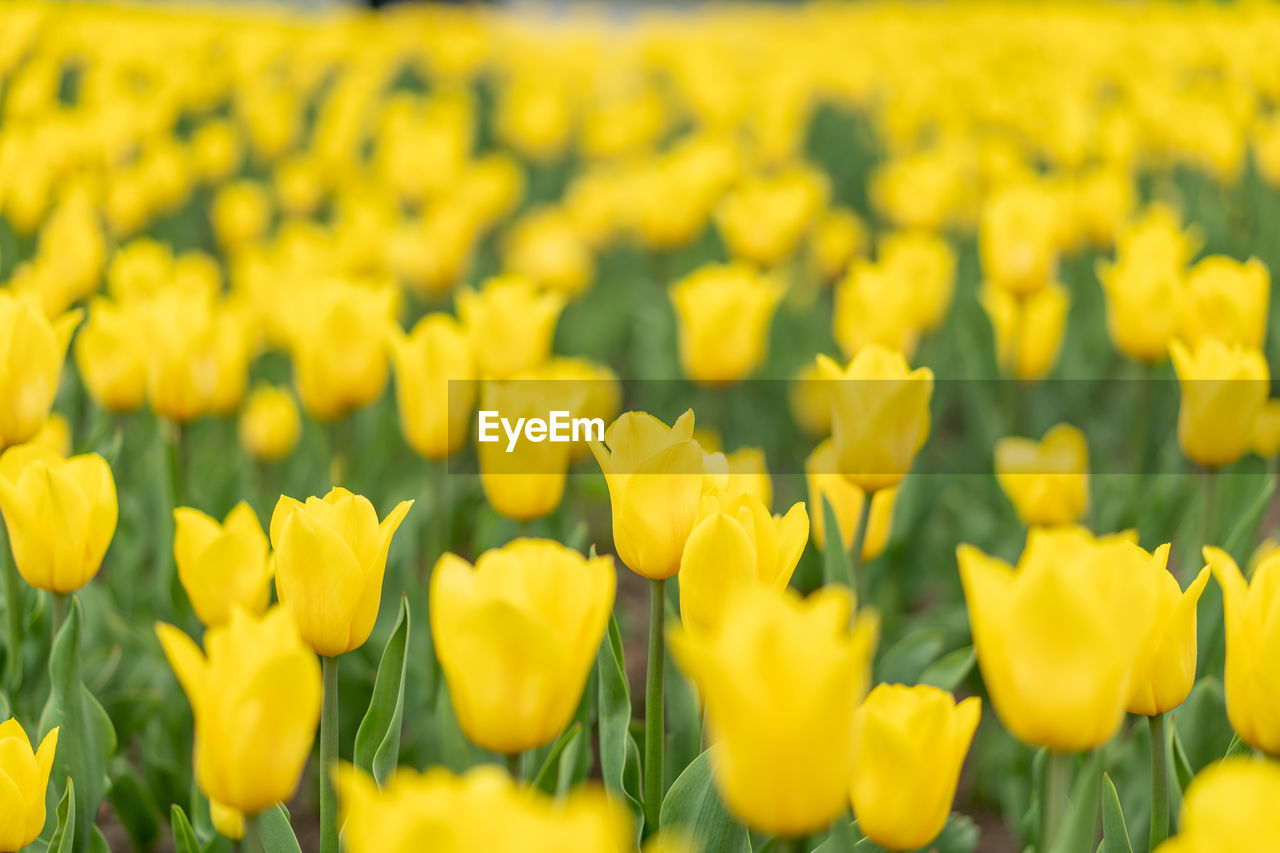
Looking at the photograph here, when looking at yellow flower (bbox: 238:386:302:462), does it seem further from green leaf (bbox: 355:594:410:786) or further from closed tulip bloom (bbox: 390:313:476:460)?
green leaf (bbox: 355:594:410:786)

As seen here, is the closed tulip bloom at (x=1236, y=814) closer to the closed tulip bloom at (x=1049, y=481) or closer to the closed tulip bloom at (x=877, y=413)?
the closed tulip bloom at (x=877, y=413)

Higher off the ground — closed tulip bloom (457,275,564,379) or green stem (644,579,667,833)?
closed tulip bloom (457,275,564,379)

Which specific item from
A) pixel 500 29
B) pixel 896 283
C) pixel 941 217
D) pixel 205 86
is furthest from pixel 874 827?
pixel 500 29

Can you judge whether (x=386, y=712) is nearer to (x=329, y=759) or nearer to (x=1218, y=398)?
(x=329, y=759)

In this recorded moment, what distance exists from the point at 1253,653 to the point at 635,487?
518 mm

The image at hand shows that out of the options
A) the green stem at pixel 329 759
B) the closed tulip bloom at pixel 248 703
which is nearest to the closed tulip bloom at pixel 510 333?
the green stem at pixel 329 759

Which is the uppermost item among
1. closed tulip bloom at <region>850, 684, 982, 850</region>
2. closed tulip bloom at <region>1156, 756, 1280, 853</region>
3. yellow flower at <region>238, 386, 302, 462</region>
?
closed tulip bloom at <region>1156, 756, 1280, 853</region>

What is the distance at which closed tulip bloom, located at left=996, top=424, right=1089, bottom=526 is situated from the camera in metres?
1.75

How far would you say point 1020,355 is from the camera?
7.69 ft

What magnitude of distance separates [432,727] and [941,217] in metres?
2.16

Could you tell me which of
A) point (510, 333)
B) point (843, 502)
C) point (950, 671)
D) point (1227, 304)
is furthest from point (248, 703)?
point (1227, 304)

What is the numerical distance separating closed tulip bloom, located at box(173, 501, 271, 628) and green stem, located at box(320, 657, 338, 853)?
19 cm

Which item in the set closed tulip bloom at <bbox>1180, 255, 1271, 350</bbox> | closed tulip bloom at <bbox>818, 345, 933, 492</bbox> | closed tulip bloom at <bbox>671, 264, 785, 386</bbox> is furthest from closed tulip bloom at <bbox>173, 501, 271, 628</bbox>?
closed tulip bloom at <bbox>1180, 255, 1271, 350</bbox>

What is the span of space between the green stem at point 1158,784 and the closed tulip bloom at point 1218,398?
606mm
